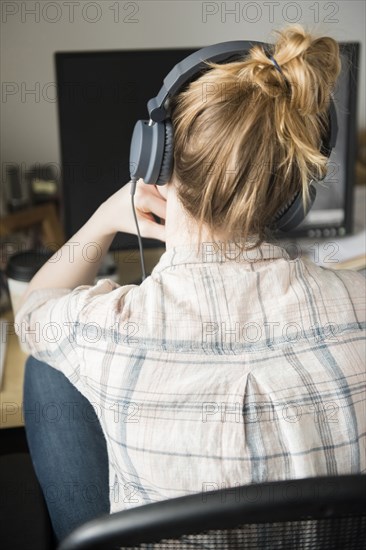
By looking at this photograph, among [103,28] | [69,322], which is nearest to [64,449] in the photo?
[69,322]

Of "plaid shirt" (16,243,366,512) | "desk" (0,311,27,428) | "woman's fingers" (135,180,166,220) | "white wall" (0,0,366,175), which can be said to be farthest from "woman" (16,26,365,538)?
"white wall" (0,0,366,175)

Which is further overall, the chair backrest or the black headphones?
the black headphones

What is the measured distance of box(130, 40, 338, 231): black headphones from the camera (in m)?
0.80

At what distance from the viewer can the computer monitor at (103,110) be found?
49.4 inches

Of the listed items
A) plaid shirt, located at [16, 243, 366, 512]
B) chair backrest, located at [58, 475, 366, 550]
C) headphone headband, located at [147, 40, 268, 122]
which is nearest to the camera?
chair backrest, located at [58, 475, 366, 550]

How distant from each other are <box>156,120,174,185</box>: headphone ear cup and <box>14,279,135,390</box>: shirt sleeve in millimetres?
144

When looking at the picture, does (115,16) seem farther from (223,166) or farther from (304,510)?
(304,510)

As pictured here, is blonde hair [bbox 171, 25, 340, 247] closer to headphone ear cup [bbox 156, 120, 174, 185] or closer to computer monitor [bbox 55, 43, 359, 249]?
headphone ear cup [bbox 156, 120, 174, 185]

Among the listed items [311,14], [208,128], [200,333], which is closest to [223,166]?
[208,128]

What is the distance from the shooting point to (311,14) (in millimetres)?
1380

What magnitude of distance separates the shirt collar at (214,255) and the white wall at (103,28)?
0.71 metres

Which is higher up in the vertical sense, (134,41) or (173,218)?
(134,41)

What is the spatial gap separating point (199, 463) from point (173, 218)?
11.7 inches

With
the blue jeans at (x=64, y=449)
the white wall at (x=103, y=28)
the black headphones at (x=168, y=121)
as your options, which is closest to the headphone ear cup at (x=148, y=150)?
the black headphones at (x=168, y=121)
